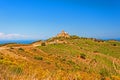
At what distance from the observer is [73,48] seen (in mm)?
49719

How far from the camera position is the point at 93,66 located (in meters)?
40.8

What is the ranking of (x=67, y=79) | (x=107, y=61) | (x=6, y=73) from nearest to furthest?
(x=6, y=73) → (x=67, y=79) → (x=107, y=61)

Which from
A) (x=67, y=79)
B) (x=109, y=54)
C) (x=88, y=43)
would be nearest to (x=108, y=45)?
(x=88, y=43)

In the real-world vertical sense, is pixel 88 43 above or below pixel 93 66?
above

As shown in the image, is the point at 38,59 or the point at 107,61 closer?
the point at 38,59

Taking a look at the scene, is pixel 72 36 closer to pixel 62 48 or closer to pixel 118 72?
pixel 62 48

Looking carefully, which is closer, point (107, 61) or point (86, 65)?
point (86, 65)

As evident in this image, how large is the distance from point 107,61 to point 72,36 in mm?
25959

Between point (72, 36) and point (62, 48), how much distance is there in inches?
845

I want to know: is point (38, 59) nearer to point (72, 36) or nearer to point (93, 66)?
point (93, 66)

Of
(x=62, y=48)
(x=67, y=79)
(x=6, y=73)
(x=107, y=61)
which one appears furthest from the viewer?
(x=62, y=48)

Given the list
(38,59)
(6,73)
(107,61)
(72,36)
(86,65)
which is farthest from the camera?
(72,36)

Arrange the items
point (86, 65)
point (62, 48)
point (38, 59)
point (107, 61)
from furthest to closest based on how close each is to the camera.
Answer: point (62, 48) → point (107, 61) → point (86, 65) → point (38, 59)

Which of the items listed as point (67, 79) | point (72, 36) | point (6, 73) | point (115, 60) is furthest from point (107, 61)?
point (6, 73)
